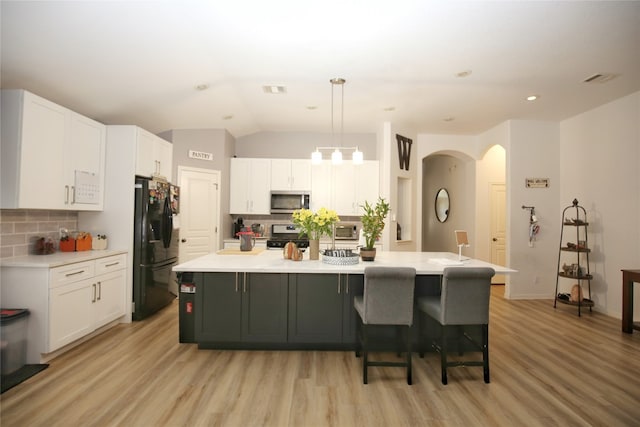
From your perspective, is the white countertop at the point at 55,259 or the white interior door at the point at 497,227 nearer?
the white countertop at the point at 55,259

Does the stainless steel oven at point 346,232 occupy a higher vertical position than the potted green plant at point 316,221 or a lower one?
lower

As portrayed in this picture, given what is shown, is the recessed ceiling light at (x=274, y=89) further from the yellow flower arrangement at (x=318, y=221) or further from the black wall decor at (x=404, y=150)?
the black wall decor at (x=404, y=150)

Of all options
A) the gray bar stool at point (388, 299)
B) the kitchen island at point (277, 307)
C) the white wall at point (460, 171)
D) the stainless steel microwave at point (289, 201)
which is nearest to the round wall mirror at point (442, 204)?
the white wall at point (460, 171)

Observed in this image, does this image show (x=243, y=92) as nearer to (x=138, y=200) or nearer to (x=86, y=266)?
(x=138, y=200)

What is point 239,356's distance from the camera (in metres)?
3.02

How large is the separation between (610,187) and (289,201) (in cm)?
464

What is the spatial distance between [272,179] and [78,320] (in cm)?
345

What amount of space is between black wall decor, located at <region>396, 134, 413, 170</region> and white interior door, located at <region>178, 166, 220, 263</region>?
10.1ft

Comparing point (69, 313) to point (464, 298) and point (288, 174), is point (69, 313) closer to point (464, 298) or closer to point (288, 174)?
point (464, 298)

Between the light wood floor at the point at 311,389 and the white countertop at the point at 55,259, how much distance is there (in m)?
0.85

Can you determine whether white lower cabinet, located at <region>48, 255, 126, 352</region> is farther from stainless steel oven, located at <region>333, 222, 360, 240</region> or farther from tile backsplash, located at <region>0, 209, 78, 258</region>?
stainless steel oven, located at <region>333, 222, 360, 240</region>

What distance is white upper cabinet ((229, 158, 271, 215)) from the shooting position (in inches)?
227

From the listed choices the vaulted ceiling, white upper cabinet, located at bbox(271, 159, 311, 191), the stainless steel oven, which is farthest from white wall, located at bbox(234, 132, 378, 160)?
the vaulted ceiling

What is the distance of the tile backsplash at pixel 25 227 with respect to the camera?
3012 mm
